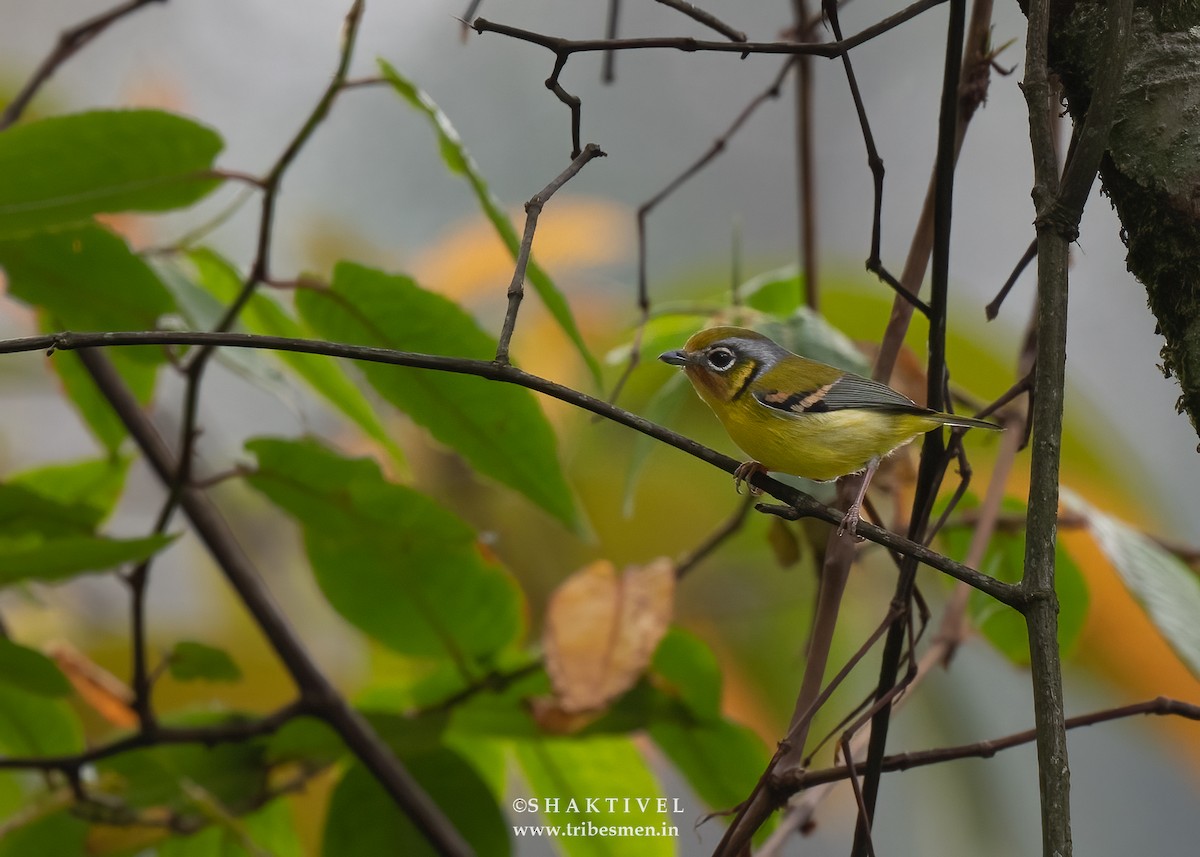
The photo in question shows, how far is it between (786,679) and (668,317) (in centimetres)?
53

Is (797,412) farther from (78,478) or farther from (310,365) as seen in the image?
(78,478)

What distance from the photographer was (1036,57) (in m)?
0.48

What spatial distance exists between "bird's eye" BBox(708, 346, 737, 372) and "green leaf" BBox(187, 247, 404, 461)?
280mm

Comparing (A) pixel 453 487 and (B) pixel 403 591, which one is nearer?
(B) pixel 403 591

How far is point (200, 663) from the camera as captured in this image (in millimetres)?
898

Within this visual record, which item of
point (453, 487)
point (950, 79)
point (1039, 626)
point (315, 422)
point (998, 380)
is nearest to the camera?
point (1039, 626)

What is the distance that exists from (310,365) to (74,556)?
0.24 metres

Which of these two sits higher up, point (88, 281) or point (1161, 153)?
point (1161, 153)

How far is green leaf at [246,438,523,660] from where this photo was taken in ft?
2.72

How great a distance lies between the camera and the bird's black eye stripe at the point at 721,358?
0.88m

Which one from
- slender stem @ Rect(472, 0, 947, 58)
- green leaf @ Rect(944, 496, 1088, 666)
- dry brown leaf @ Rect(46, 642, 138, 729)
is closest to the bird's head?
green leaf @ Rect(944, 496, 1088, 666)

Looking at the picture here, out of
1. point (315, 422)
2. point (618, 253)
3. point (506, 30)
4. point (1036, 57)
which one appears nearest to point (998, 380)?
point (618, 253)

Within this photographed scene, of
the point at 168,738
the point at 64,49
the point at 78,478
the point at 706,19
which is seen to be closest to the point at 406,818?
the point at 168,738

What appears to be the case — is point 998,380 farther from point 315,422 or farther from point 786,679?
point 315,422
